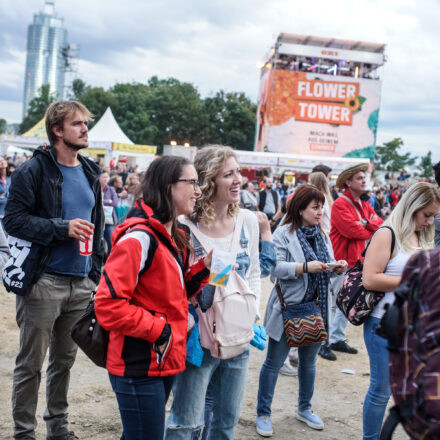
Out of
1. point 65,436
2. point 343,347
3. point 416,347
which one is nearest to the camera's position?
point 416,347

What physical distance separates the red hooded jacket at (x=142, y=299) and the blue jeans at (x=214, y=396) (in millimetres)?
308

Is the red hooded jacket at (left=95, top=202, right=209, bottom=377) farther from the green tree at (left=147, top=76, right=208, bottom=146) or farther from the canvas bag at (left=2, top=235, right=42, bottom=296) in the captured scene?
the green tree at (left=147, top=76, right=208, bottom=146)

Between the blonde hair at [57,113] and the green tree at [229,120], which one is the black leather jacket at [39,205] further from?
the green tree at [229,120]

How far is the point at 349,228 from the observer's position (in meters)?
5.38

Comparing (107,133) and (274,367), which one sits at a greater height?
(107,133)

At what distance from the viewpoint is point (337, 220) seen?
5457 millimetres

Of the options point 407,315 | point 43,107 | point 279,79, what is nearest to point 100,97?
point 43,107

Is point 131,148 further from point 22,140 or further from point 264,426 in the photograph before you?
point 264,426

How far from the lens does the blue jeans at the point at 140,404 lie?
85.7 inches

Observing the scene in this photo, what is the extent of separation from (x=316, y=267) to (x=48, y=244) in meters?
1.93

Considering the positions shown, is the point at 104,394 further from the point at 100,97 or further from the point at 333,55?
the point at 100,97

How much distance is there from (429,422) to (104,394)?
3.51 meters

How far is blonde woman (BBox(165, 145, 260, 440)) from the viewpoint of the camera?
8.33 feet

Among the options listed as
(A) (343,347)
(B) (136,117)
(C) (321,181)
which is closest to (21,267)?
(C) (321,181)
